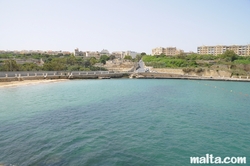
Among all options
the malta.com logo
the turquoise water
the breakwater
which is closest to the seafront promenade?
the breakwater

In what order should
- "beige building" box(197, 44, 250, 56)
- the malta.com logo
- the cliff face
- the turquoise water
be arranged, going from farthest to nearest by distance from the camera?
"beige building" box(197, 44, 250, 56), the cliff face, the turquoise water, the malta.com logo

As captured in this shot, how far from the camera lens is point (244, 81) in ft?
159

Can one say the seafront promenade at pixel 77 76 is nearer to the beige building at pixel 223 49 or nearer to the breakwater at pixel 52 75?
the breakwater at pixel 52 75

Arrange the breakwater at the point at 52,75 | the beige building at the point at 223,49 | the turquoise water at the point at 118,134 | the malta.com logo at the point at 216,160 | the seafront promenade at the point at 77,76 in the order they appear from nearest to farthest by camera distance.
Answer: the malta.com logo at the point at 216,160 < the turquoise water at the point at 118,134 < the breakwater at the point at 52,75 < the seafront promenade at the point at 77,76 < the beige building at the point at 223,49

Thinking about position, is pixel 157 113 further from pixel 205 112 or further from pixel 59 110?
pixel 59 110

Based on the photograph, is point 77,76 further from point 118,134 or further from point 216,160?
point 216,160

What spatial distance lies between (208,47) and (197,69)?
98697mm

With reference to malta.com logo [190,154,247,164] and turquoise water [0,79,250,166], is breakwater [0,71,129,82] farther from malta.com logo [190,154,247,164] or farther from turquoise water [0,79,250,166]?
malta.com logo [190,154,247,164]

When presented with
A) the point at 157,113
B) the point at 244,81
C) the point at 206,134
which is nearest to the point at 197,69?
the point at 244,81

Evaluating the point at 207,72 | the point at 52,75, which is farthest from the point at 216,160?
the point at 207,72

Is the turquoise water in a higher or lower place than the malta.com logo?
higher

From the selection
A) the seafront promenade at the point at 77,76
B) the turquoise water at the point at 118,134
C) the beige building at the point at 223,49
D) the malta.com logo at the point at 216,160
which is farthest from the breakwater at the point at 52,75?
the beige building at the point at 223,49

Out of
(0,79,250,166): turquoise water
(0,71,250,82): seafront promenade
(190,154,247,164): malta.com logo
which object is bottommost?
(190,154,247,164): malta.com logo

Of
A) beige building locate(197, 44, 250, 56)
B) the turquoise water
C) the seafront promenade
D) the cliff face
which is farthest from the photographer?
beige building locate(197, 44, 250, 56)
